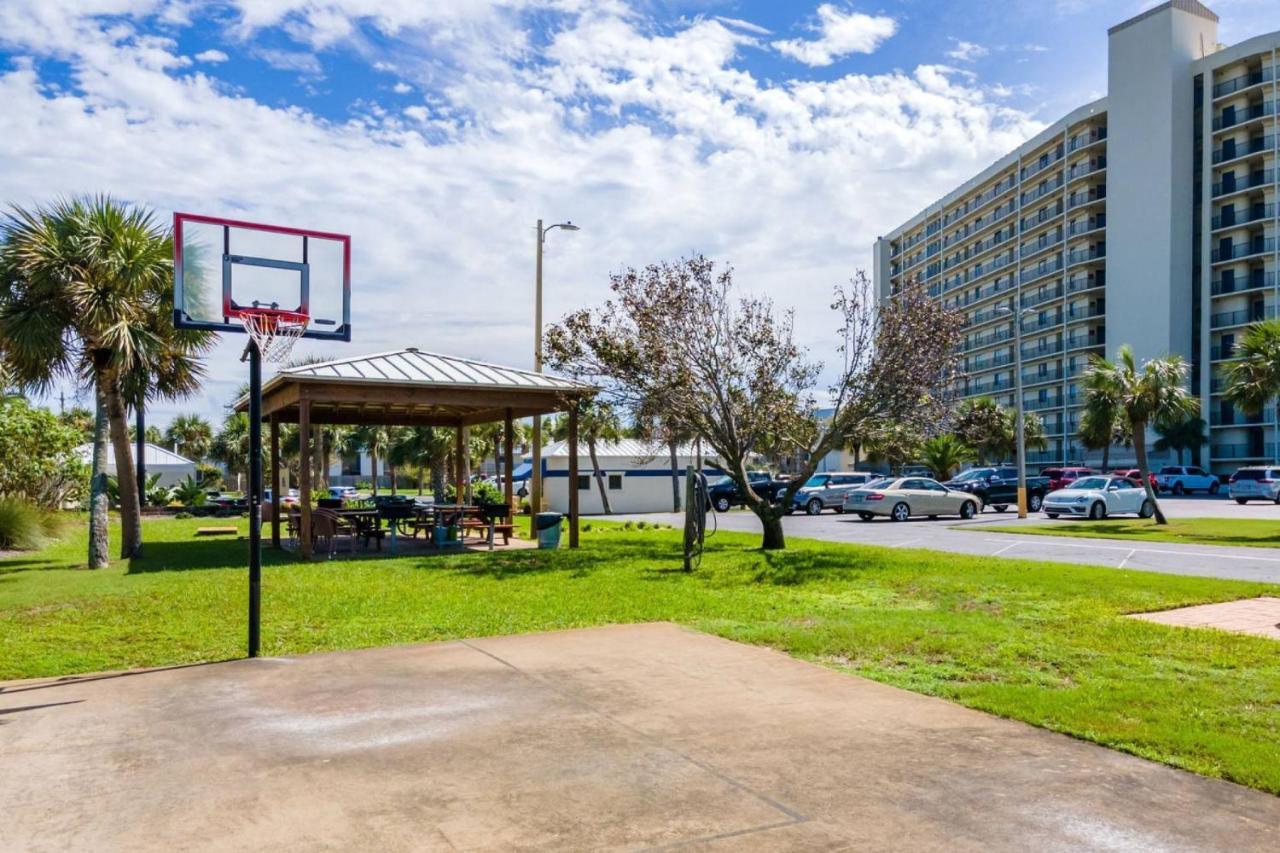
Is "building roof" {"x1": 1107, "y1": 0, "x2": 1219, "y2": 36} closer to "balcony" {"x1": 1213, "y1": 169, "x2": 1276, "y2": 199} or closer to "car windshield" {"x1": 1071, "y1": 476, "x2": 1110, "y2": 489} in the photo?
"balcony" {"x1": 1213, "y1": 169, "x2": 1276, "y2": 199}

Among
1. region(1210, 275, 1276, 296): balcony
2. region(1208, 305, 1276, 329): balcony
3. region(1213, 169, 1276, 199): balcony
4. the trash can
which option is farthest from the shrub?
region(1213, 169, 1276, 199): balcony

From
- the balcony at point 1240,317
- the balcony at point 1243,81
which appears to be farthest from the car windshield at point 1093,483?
the balcony at point 1243,81

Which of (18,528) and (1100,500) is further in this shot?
(1100,500)

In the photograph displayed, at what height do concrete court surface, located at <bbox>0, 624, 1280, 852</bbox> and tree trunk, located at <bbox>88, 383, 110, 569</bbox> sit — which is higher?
tree trunk, located at <bbox>88, 383, 110, 569</bbox>

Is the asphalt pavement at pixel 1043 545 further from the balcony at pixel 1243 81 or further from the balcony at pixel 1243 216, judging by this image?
the balcony at pixel 1243 81

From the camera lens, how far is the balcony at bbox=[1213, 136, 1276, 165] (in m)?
60.9

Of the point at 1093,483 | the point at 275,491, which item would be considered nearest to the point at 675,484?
the point at 1093,483

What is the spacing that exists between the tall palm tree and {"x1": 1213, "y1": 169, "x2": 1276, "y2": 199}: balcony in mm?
66691

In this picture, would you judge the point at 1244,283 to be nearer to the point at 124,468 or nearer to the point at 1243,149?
the point at 1243,149

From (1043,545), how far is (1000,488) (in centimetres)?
1696

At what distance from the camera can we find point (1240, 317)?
2426 inches

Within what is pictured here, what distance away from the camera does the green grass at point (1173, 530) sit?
68.8 feet

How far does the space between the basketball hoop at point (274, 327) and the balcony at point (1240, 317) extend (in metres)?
64.4

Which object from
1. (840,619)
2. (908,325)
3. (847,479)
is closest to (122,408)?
(840,619)
